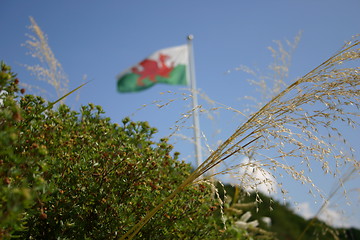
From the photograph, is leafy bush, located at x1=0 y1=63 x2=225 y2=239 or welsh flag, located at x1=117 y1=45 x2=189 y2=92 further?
welsh flag, located at x1=117 y1=45 x2=189 y2=92

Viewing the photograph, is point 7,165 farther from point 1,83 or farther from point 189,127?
point 189,127

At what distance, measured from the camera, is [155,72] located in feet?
32.8

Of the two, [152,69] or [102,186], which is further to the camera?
[152,69]

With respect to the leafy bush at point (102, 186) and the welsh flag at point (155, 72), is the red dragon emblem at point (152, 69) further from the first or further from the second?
the leafy bush at point (102, 186)

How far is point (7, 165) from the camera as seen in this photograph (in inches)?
54.7

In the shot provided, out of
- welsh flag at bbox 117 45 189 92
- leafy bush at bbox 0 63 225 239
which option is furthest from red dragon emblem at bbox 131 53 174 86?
leafy bush at bbox 0 63 225 239

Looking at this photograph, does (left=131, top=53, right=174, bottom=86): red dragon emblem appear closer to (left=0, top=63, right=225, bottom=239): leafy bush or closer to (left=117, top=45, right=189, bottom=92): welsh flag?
(left=117, top=45, right=189, bottom=92): welsh flag

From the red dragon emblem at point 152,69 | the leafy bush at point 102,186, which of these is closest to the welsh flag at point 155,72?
the red dragon emblem at point 152,69

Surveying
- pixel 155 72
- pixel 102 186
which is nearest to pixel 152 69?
pixel 155 72

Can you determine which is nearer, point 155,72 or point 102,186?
point 102,186

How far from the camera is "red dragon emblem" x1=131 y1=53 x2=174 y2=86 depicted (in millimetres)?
9906

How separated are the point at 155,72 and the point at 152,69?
0.42ft

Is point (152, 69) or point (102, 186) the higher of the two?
point (152, 69)

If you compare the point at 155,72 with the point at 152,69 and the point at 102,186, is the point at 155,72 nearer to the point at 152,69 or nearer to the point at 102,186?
the point at 152,69
